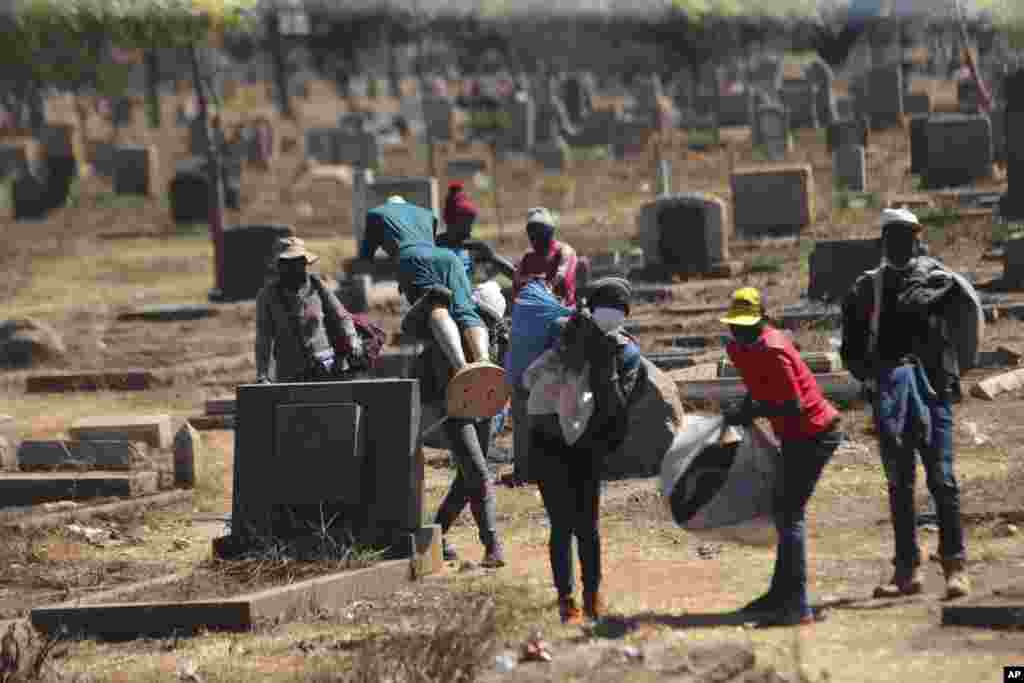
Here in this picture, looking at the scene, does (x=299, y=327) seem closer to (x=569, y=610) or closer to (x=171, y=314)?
(x=569, y=610)

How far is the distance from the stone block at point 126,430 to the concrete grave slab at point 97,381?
354cm

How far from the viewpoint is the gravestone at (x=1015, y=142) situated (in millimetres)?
23047

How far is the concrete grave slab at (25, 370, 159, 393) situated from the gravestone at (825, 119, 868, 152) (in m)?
15.7

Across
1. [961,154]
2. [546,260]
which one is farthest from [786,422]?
[961,154]

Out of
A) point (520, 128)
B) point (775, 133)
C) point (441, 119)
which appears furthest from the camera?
point (441, 119)

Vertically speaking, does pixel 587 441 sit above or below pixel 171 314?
above

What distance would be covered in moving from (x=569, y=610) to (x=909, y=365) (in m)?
1.74

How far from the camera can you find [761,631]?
934 centimetres

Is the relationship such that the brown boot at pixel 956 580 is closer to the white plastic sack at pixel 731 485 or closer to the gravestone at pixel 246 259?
the white plastic sack at pixel 731 485

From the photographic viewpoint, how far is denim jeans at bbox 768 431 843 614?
9.48 m

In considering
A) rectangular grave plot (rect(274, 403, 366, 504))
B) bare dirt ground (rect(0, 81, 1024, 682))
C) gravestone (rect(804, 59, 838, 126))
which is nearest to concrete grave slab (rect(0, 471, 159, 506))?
bare dirt ground (rect(0, 81, 1024, 682))

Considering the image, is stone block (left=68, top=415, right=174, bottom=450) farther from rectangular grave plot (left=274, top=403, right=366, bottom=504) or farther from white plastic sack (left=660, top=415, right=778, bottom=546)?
white plastic sack (left=660, top=415, right=778, bottom=546)

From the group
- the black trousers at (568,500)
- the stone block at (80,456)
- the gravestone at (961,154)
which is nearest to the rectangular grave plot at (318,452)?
the black trousers at (568,500)

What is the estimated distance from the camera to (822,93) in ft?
140
